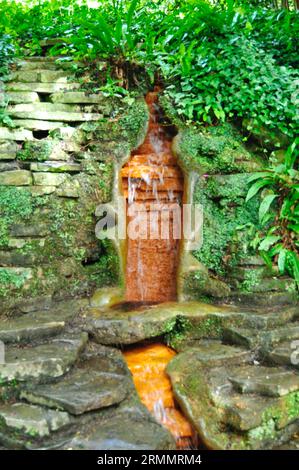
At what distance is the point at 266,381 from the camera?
313 centimetres

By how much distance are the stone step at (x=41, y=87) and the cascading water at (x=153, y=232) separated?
49.7 inches

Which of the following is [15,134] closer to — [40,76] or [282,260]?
[40,76]

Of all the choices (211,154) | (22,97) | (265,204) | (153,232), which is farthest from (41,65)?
(265,204)

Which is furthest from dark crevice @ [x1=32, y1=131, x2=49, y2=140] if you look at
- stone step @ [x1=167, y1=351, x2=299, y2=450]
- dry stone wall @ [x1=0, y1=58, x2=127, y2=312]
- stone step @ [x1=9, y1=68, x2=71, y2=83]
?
stone step @ [x1=167, y1=351, x2=299, y2=450]

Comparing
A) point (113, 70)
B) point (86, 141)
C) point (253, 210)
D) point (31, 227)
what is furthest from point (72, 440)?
point (113, 70)

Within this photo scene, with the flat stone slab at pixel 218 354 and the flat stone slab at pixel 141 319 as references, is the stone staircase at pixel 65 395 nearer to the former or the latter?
the flat stone slab at pixel 141 319

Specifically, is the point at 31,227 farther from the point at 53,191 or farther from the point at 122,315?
the point at 122,315

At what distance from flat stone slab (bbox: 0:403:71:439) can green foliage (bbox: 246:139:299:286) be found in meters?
2.67

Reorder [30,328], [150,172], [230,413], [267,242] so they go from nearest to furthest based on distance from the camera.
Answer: [230,413] < [30,328] < [267,242] < [150,172]

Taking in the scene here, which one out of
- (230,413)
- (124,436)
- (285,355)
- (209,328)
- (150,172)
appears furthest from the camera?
(150,172)

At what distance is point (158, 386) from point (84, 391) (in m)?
0.75

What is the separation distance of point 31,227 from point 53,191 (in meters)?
0.49

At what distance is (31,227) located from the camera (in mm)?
4207

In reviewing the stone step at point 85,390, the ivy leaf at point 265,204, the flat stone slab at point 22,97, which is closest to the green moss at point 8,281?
the stone step at point 85,390
